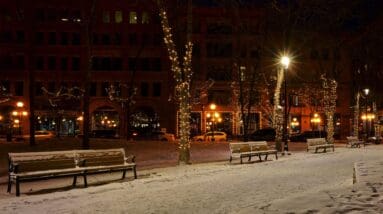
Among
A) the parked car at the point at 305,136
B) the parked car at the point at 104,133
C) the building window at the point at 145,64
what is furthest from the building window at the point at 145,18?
the parked car at the point at 305,136

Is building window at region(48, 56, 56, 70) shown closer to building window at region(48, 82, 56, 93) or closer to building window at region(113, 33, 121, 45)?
building window at region(48, 82, 56, 93)

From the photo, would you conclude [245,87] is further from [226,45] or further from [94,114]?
[94,114]

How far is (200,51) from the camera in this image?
77.9m

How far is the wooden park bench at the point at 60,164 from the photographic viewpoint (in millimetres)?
15109

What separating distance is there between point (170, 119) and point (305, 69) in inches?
740

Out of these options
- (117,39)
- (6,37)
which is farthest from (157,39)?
(6,37)

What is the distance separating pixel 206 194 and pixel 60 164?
4592 mm

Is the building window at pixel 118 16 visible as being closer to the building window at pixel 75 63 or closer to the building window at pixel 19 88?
the building window at pixel 75 63

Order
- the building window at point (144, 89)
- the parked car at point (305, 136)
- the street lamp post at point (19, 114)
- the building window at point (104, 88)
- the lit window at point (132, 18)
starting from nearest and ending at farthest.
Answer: the parked car at point (305, 136) → the street lamp post at point (19, 114) → the building window at point (104, 88) → the building window at point (144, 89) → the lit window at point (132, 18)

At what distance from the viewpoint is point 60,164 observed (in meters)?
16.4

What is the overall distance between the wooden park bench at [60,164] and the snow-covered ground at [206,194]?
42 cm

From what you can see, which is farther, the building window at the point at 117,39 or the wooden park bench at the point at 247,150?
the building window at the point at 117,39

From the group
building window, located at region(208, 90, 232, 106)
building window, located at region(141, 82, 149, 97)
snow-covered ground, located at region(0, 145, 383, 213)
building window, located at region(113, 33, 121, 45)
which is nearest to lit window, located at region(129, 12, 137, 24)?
building window, located at region(113, 33, 121, 45)

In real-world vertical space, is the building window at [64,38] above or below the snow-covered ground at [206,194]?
above
